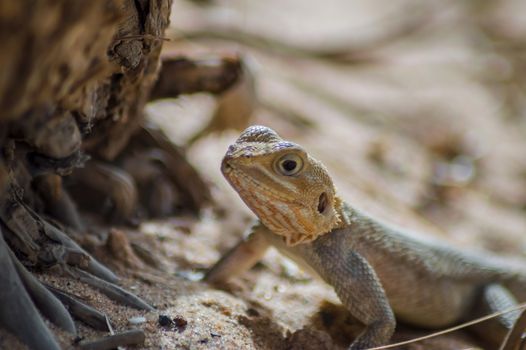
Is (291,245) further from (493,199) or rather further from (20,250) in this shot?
(493,199)

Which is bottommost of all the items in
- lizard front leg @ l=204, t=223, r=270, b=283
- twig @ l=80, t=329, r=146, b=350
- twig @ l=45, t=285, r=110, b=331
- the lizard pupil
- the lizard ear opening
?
twig @ l=80, t=329, r=146, b=350

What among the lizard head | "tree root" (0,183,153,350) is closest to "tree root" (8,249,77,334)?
"tree root" (0,183,153,350)

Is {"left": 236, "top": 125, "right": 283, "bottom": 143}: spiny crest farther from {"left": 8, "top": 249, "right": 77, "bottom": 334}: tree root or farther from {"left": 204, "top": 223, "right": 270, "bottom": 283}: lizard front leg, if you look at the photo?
{"left": 8, "top": 249, "right": 77, "bottom": 334}: tree root

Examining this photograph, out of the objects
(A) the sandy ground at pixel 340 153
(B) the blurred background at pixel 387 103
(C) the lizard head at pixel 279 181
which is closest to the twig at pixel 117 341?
(A) the sandy ground at pixel 340 153

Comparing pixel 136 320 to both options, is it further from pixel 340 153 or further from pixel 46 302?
pixel 340 153

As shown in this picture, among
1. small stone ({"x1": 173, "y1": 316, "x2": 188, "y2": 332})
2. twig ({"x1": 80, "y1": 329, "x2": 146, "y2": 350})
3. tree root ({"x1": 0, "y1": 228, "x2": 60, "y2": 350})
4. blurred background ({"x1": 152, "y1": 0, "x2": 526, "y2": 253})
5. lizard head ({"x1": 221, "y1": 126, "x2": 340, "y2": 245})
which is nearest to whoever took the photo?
tree root ({"x1": 0, "y1": 228, "x2": 60, "y2": 350})

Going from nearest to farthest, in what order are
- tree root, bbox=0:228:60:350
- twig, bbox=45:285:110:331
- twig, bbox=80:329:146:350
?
tree root, bbox=0:228:60:350, twig, bbox=80:329:146:350, twig, bbox=45:285:110:331

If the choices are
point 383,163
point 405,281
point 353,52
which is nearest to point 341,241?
point 405,281
